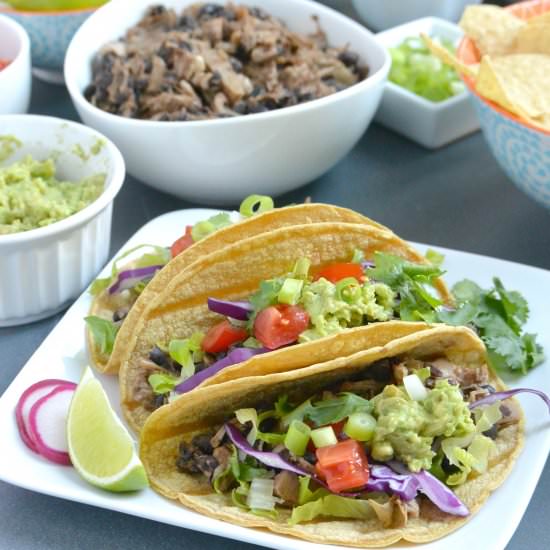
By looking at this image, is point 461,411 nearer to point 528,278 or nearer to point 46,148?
point 528,278

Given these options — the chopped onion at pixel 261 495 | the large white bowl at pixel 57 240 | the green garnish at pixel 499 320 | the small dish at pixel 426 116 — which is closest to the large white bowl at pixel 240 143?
the large white bowl at pixel 57 240

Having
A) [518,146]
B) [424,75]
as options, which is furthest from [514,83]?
[424,75]

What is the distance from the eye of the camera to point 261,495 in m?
1.82

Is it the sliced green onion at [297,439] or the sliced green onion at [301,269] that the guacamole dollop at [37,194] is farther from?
the sliced green onion at [297,439]

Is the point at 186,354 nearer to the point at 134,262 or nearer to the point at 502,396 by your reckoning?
the point at 134,262

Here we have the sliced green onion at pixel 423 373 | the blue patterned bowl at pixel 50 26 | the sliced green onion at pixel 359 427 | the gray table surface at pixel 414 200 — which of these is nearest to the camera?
the sliced green onion at pixel 359 427

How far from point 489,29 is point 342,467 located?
1735 millimetres

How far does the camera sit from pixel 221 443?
6.27 feet

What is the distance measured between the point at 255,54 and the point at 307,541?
5.82 feet

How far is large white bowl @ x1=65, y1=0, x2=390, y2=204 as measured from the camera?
102 inches

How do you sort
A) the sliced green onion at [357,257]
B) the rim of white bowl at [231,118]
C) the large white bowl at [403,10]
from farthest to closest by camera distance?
the large white bowl at [403,10] < the rim of white bowl at [231,118] < the sliced green onion at [357,257]

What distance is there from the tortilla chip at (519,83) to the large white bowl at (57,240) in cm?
104

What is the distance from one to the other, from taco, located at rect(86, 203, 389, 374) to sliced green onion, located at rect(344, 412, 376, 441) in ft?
1.81

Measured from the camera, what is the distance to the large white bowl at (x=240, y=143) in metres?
2.60
